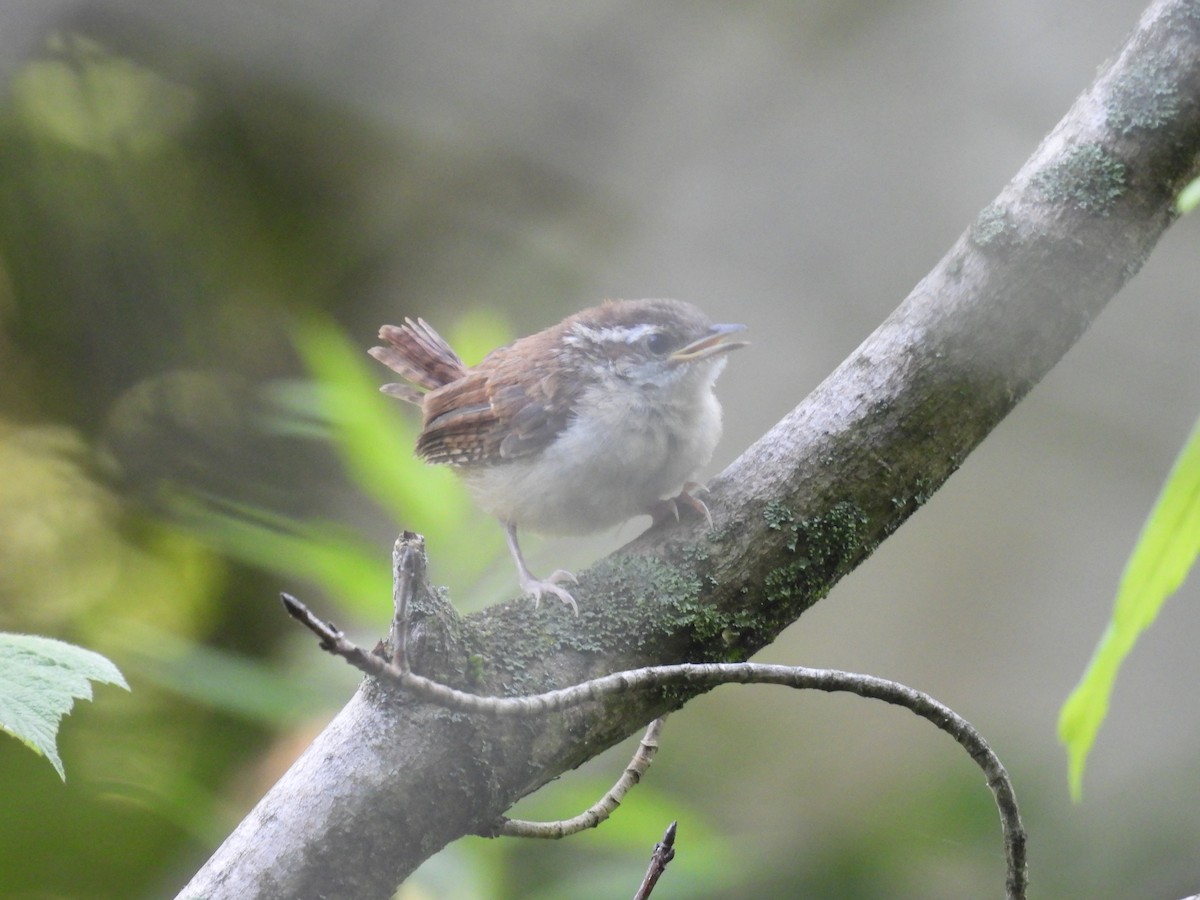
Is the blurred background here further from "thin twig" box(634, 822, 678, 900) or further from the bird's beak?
"thin twig" box(634, 822, 678, 900)

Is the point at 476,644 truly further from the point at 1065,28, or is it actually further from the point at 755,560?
the point at 1065,28

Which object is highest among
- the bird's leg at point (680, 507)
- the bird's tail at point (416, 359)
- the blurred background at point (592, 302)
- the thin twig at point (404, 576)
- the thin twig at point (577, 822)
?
the blurred background at point (592, 302)

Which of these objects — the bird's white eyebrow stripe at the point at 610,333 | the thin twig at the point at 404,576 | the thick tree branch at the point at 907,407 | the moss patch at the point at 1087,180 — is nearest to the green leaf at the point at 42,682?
the thin twig at the point at 404,576

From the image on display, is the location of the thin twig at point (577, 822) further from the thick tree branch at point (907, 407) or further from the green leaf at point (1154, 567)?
the green leaf at point (1154, 567)

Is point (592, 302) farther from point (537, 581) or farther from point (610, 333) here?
point (537, 581)

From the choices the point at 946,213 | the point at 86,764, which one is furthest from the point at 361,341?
the point at 946,213

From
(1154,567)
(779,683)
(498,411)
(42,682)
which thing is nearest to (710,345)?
(498,411)

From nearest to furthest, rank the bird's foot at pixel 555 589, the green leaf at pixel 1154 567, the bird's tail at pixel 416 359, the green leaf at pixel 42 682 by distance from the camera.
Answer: the green leaf at pixel 1154 567, the green leaf at pixel 42 682, the bird's foot at pixel 555 589, the bird's tail at pixel 416 359
